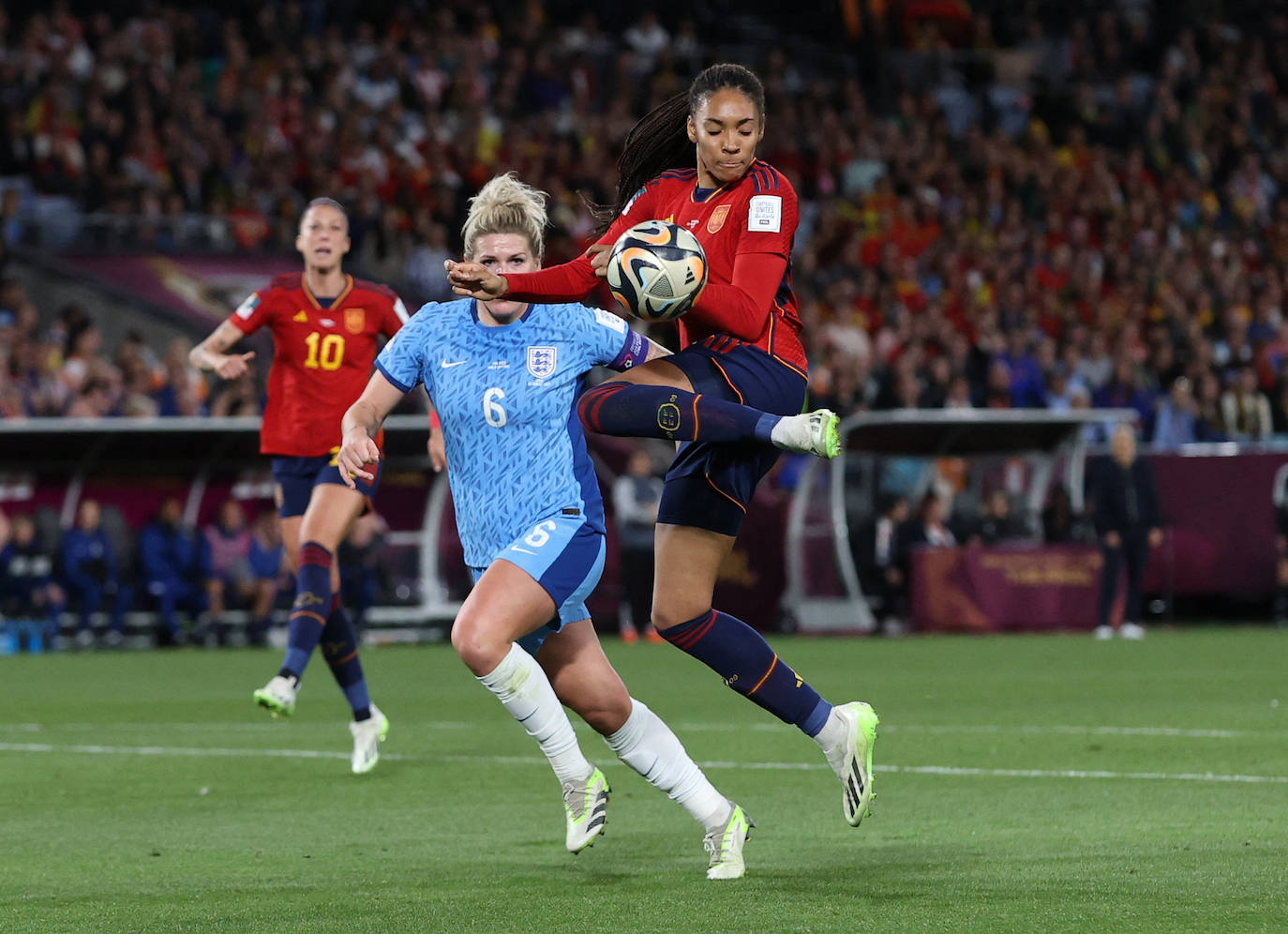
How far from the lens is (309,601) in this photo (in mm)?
9195

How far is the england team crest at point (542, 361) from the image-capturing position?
19.6 feet

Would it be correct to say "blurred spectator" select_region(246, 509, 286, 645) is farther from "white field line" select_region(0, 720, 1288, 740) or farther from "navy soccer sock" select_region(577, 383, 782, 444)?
"navy soccer sock" select_region(577, 383, 782, 444)

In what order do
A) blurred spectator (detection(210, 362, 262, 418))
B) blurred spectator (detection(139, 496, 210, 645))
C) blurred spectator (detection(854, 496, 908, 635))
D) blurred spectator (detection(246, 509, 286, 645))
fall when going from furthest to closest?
blurred spectator (detection(854, 496, 908, 635)) < blurred spectator (detection(246, 509, 286, 645)) < blurred spectator (detection(210, 362, 262, 418)) < blurred spectator (detection(139, 496, 210, 645))

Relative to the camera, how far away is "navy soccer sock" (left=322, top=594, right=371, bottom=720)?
360 inches

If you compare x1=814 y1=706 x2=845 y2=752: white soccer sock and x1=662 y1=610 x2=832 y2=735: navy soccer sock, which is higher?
x1=662 y1=610 x2=832 y2=735: navy soccer sock

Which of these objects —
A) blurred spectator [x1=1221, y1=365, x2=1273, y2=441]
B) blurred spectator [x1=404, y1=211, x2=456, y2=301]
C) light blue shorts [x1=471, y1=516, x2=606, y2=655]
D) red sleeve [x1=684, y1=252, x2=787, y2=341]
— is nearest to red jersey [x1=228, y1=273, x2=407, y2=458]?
light blue shorts [x1=471, y1=516, x2=606, y2=655]

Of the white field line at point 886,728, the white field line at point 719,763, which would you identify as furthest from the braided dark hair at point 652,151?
the white field line at point 886,728

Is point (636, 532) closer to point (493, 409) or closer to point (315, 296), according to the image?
point (315, 296)

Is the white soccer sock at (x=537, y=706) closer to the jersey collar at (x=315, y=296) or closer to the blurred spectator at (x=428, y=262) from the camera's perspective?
the jersey collar at (x=315, y=296)

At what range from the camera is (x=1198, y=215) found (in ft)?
90.5

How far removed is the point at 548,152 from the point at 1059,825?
1844cm

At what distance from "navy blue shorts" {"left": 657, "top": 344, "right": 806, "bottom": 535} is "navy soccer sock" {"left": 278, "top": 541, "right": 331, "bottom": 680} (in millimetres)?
3290

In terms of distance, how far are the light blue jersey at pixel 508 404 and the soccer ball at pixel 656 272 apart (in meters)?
0.40

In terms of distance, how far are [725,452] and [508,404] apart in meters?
0.70
